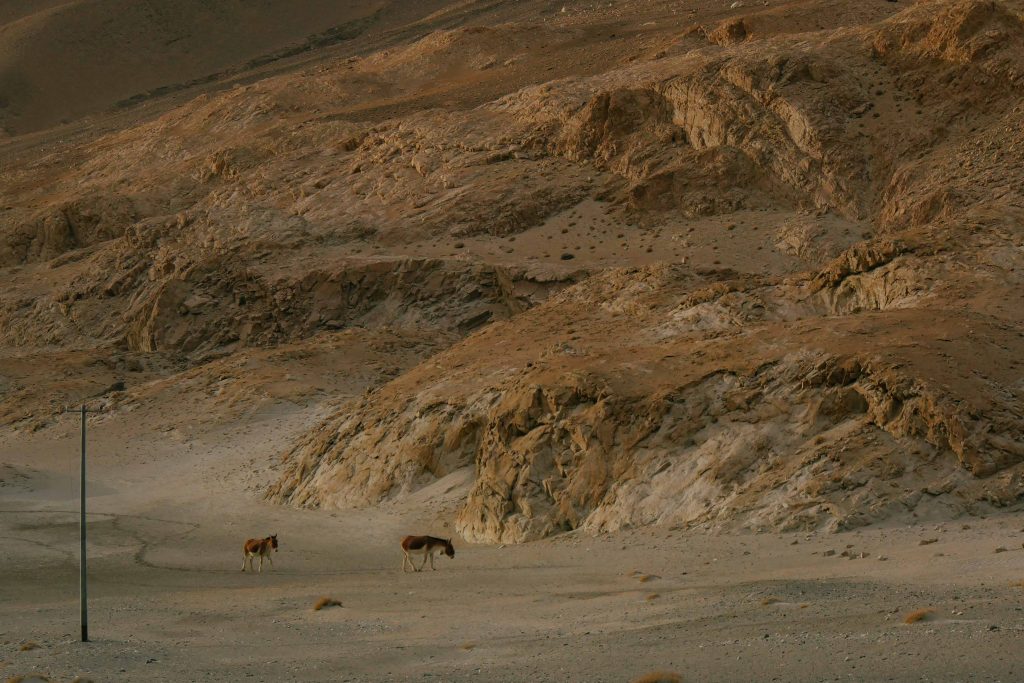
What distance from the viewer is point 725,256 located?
4381 cm

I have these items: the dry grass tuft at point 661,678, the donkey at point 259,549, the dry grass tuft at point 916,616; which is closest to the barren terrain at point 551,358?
the dry grass tuft at point 916,616

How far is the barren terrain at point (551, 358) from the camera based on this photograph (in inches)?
776

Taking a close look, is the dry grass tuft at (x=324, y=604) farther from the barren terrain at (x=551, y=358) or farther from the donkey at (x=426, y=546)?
the donkey at (x=426, y=546)

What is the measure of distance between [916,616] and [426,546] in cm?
944

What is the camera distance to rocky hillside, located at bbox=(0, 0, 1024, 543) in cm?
2448

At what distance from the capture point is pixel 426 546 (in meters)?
24.6

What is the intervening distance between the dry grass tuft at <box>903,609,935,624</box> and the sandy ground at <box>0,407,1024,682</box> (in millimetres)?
83

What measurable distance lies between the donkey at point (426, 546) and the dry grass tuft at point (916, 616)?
9.24 m

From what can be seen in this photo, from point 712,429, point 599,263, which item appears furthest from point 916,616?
point 599,263

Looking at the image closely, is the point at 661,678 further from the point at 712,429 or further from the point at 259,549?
the point at 259,549

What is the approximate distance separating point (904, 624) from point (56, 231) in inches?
1947

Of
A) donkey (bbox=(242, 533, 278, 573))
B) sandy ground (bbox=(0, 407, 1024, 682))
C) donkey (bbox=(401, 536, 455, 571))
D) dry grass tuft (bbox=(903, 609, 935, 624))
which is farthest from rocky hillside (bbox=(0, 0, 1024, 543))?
dry grass tuft (bbox=(903, 609, 935, 624))

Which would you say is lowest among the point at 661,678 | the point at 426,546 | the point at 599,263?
the point at 599,263

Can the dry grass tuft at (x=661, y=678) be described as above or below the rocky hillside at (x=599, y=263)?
above
